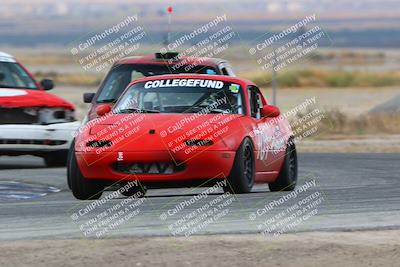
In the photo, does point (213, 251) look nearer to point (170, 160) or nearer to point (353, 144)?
point (170, 160)

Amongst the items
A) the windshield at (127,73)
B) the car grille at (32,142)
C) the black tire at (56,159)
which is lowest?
the black tire at (56,159)

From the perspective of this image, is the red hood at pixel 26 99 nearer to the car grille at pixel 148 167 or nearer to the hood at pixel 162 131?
the hood at pixel 162 131

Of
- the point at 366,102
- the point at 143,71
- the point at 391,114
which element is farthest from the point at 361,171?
the point at 366,102

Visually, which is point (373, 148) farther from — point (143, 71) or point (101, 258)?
point (101, 258)

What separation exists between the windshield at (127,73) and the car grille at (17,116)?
1.26 m

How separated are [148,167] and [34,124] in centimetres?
558

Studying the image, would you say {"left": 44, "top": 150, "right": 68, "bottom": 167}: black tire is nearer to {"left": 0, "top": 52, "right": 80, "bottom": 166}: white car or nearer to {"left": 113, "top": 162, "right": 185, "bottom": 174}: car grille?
{"left": 0, "top": 52, "right": 80, "bottom": 166}: white car

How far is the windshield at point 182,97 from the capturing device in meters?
13.6

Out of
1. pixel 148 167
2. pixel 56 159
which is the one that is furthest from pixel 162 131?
pixel 56 159

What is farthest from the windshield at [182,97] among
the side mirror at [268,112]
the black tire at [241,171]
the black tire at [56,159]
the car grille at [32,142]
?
the black tire at [56,159]

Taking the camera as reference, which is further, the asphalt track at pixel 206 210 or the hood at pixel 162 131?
the hood at pixel 162 131

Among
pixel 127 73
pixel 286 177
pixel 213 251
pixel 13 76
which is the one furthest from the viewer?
pixel 13 76

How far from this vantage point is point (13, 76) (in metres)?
19.1

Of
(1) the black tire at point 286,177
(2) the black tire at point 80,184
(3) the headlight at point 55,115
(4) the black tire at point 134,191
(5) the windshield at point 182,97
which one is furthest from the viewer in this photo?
(3) the headlight at point 55,115
